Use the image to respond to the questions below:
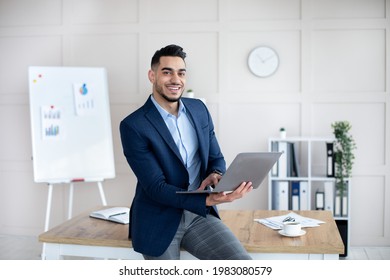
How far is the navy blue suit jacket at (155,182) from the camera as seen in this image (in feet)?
6.66

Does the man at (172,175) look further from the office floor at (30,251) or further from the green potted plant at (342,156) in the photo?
the office floor at (30,251)

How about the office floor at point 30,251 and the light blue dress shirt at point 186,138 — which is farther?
the office floor at point 30,251

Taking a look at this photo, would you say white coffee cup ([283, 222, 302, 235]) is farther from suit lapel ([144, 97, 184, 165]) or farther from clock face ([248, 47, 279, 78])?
clock face ([248, 47, 279, 78])

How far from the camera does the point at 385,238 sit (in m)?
4.30

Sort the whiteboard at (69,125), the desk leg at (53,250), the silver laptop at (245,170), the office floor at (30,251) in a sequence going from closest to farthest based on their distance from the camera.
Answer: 1. the silver laptop at (245,170)
2. the desk leg at (53,250)
3. the office floor at (30,251)
4. the whiteboard at (69,125)

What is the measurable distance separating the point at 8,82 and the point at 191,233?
329cm

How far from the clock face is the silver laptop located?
2.50 m

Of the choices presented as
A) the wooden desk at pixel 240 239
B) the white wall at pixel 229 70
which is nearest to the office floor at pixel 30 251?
the white wall at pixel 229 70

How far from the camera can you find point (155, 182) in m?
2.06

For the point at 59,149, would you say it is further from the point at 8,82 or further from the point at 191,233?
the point at 191,233

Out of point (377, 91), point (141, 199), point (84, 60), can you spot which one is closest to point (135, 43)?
point (84, 60)

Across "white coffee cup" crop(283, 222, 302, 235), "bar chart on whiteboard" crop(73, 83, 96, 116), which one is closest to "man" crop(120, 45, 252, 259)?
"white coffee cup" crop(283, 222, 302, 235)

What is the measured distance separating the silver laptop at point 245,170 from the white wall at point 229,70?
2.47 meters

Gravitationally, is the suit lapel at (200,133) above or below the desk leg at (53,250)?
above
